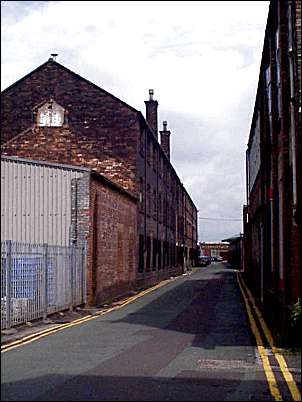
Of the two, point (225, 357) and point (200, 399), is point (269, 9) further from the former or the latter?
point (200, 399)

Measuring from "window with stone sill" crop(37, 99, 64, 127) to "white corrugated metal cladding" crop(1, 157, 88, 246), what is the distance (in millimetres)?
13325

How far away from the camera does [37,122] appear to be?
128 ft

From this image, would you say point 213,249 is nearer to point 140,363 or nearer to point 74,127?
point 74,127

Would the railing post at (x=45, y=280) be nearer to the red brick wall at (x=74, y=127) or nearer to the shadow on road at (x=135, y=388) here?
the shadow on road at (x=135, y=388)

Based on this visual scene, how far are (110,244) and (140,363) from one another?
58.4 feet

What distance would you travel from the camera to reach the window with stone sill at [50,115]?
3884 centimetres

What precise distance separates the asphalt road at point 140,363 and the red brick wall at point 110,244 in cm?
560

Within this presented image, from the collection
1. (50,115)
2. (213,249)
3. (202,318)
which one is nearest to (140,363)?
(202,318)

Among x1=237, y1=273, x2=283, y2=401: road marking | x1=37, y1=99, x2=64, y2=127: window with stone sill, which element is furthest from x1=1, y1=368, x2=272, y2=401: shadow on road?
x1=37, y1=99, x2=64, y2=127: window with stone sill

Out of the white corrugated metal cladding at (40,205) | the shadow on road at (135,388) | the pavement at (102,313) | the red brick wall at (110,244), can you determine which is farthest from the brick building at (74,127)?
the shadow on road at (135,388)

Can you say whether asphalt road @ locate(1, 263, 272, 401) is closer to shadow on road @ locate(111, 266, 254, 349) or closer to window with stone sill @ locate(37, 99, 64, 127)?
shadow on road @ locate(111, 266, 254, 349)

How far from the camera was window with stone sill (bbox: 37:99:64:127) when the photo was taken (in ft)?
127

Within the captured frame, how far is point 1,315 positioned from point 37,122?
22.9 metres

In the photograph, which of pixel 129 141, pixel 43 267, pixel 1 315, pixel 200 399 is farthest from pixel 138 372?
pixel 129 141
